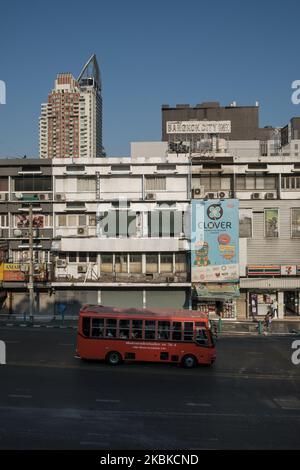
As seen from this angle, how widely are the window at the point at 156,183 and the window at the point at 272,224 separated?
982cm

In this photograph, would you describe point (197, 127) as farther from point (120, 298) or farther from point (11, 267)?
point (11, 267)

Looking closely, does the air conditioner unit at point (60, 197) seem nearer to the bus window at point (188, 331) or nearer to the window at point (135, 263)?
the window at point (135, 263)

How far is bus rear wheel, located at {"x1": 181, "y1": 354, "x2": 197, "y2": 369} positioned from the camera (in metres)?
25.1

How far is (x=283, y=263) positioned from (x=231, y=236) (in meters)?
5.22

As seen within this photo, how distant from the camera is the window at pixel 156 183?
149ft

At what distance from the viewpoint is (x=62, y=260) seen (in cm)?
4538

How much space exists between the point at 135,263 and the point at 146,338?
1990 centimetres

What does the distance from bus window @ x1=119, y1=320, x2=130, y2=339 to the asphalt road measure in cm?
156

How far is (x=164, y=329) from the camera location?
2541 cm

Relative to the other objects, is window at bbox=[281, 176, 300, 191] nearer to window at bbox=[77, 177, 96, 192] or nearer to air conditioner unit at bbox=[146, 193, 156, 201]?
air conditioner unit at bbox=[146, 193, 156, 201]

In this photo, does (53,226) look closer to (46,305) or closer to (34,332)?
(46,305)

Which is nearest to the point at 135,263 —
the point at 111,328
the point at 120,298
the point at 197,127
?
the point at 120,298

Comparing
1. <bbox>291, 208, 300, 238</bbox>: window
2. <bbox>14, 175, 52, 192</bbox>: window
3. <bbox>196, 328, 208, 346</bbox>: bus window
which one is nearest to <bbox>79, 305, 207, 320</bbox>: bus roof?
<bbox>196, 328, 208, 346</bbox>: bus window
